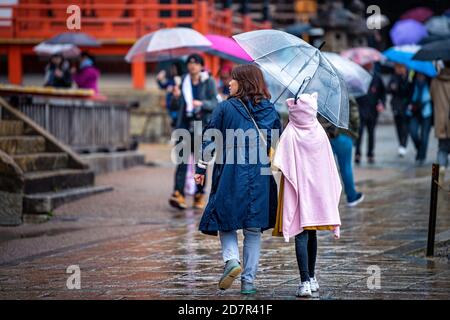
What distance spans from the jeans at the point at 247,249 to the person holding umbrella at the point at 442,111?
291 inches

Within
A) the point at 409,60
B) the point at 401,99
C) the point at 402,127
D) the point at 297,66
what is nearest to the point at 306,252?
the point at 297,66

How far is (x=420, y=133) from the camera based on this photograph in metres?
20.4

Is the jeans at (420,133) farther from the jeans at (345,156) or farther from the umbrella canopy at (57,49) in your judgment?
the umbrella canopy at (57,49)

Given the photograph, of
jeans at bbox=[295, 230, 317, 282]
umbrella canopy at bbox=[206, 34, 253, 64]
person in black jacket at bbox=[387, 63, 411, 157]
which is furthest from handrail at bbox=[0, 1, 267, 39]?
jeans at bbox=[295, 230, 317, 282]

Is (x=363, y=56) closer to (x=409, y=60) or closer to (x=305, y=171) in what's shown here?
(x=409, y=60)

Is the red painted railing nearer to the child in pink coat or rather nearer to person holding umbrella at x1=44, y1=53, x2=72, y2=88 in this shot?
person holding umbrella at x1=44, y1=53, x2=72, y2=88

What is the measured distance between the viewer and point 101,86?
29.6 m

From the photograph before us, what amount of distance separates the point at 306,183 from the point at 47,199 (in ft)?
19.0

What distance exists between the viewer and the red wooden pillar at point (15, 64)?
29.0 m

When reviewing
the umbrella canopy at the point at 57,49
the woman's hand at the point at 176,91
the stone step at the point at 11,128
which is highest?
the umbrella canopy at the point at 57,49

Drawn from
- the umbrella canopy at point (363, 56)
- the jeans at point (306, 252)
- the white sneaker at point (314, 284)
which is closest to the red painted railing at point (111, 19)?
the umbrella canopy at point (363, 56)

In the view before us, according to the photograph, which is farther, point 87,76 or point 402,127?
point 402,127

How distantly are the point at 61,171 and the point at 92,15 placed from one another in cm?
1634

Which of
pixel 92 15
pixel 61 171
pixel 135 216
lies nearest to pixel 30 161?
pixel 61 171
